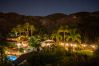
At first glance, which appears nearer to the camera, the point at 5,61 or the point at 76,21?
the point at 5,61

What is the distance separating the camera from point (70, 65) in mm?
22188

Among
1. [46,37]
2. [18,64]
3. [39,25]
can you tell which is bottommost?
[18,64]

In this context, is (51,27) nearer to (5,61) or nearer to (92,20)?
(92,20)

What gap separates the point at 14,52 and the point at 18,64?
11.5 meters

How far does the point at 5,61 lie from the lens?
2755 centimetres

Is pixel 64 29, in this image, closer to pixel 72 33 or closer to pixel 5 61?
pixel 72 33

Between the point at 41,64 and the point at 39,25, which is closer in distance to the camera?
the point at 41,64

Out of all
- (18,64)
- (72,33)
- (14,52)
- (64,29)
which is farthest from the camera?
(64,29)

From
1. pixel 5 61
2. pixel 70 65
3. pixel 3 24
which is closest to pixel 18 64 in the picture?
pixel 5 61

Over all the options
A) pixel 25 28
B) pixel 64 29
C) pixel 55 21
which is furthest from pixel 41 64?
pixel 55 21

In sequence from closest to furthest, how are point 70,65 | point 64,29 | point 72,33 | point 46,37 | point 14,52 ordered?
1. point 70,65
2. point 14,52
3. point 72,33
4. point 64,29
5. point 46,37

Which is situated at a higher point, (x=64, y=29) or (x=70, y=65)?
(x=64, y=29)

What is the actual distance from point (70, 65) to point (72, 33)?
20.6 metres

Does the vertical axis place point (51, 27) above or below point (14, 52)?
above
